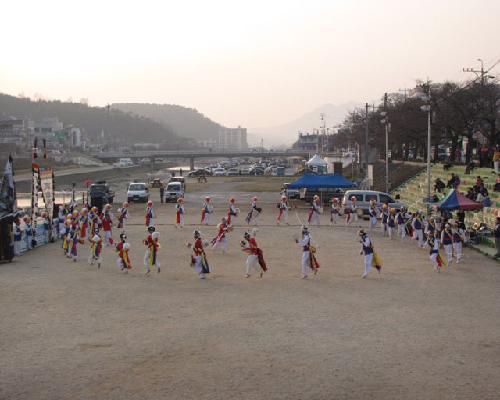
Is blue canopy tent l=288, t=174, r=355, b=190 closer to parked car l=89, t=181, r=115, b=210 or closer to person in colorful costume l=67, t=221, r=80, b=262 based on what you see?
parked car l=89, t=181, r=115, b=210

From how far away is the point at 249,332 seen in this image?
12492mm

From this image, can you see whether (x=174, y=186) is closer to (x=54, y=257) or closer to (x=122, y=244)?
(x=54, y=257)

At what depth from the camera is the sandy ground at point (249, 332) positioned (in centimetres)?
962

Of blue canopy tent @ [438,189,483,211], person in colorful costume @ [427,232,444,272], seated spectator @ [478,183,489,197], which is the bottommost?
person in colorful costume @ [427,232,444,272]

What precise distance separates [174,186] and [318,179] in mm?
11486

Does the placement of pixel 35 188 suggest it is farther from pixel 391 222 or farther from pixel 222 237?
pixel 391 222

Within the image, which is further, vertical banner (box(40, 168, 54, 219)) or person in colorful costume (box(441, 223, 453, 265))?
vertical banner (box(40, 168, 54, 219))

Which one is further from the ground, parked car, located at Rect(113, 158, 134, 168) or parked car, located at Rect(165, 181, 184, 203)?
parked car, located at Rect(113, 158, 134, 168)

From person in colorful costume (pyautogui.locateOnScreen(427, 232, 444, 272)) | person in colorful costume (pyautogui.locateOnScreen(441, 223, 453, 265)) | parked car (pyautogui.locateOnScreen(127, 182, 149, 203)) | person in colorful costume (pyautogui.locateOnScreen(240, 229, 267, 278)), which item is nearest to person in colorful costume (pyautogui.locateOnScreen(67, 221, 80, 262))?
Answer: person in colorful costume (pyautogui.locateOnScreen(240, 229, 267, 278))

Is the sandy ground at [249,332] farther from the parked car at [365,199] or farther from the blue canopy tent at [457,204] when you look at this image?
the parked car at [365,199]

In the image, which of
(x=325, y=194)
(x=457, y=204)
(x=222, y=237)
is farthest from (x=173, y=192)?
(x=457, y=204)

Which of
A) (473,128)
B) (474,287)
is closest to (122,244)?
(474,287)

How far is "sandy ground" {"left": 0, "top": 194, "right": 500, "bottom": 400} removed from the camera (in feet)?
31.6

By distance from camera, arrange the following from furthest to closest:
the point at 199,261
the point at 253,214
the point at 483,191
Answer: the point at 253,214 → the point at 483,191 → the point at 199,261
